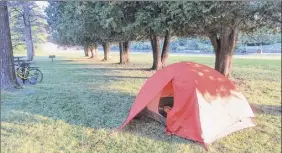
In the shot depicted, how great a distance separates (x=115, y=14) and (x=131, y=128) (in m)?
3.48

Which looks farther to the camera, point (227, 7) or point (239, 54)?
point (239, 54)

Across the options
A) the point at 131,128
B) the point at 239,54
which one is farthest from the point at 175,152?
the point at 239,54

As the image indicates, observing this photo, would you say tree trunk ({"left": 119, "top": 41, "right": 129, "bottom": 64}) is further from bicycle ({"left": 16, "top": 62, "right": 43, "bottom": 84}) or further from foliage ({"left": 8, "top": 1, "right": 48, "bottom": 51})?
bicycle ({"left": 16, "top": 62, "right": 43, "bottom": 84})

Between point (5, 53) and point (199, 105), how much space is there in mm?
6089

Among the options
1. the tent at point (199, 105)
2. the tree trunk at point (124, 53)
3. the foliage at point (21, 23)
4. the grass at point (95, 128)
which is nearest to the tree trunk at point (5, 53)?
the grass at point (95, 128)

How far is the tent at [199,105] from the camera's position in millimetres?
4238

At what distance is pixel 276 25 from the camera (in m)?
5.18

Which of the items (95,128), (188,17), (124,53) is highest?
(188,17)

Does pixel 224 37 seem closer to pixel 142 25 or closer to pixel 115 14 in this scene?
pixel 142 25

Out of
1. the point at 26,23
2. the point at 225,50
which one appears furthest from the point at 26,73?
the point at 26,23

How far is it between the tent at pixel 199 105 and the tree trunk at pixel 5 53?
4758mm

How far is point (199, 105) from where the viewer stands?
4.25 metres

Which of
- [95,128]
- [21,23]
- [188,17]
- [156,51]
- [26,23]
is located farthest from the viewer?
[21,23]

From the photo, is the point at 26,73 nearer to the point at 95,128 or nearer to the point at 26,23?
the point at 95,128
